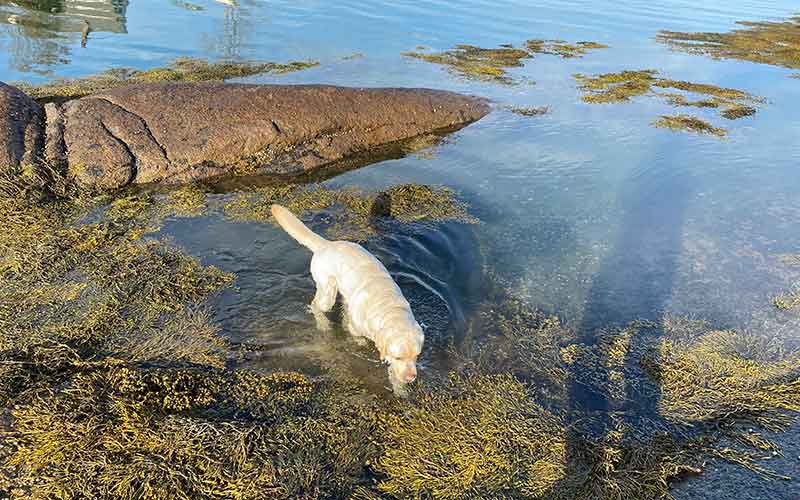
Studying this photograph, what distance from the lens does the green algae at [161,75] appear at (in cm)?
1248

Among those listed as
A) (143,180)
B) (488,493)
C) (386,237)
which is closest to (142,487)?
(488,493)

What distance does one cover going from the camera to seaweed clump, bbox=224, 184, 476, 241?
850cm

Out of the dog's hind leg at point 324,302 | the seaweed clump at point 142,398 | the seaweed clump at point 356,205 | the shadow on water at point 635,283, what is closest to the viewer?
the seaweed clump at point 142,398

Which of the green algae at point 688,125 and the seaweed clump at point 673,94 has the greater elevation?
the seaweed clump at point 673,94

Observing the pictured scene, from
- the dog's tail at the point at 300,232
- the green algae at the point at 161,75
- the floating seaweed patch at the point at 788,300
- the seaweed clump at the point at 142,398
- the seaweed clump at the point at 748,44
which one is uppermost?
the seaweed clump at the point at 748,44

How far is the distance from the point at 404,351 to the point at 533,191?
6.57 meters

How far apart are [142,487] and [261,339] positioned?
211 cm

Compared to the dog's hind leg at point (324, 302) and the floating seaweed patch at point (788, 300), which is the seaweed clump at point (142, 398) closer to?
the dog's hind leg at point (324, 302)

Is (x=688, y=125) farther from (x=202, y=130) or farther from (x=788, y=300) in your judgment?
(x=202, y=130)

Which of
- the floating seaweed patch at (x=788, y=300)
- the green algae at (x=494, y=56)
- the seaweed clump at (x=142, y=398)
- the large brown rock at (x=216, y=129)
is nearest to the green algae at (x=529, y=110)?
the green algae at (x=494, y=56)

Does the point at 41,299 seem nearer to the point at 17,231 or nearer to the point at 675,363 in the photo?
the point at 17,231

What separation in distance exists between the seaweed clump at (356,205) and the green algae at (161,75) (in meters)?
6.47

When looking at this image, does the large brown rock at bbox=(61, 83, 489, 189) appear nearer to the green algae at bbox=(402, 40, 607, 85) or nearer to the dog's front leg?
the green algae at bbox=(402, 40, 607, 85)

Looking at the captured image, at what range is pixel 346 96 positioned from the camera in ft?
40.3
